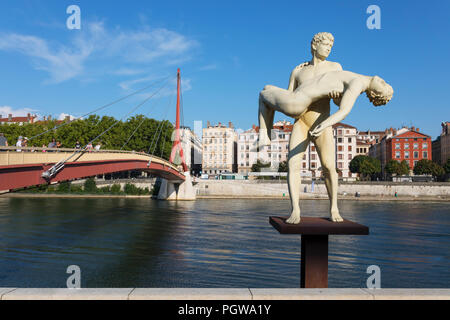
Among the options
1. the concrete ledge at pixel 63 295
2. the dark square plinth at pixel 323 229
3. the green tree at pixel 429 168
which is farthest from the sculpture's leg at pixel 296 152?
the green tree at pixel 429 168

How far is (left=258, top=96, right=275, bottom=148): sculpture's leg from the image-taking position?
707 centimetres

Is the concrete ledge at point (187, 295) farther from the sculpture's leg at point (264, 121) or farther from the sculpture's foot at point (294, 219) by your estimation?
the sculpture's leg at point (264, 121)

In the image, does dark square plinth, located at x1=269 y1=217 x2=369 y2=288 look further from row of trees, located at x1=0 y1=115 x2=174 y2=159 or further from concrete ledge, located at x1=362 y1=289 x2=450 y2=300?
row of trees, located at x1=0 y1=115 x2=174 y2=159

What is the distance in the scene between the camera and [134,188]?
2248 inches

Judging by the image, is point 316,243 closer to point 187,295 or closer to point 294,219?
point 294,219

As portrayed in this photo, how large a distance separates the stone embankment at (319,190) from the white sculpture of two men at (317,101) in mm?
51922

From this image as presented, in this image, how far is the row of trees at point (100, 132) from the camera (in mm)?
62500

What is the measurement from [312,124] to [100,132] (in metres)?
63.2

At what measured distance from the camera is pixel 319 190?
6072 centimetres

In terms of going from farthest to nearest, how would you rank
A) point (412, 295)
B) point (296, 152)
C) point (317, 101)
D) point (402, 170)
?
point (402, 170) → point (296, 152) → point (317, 101) → point (412, 295)

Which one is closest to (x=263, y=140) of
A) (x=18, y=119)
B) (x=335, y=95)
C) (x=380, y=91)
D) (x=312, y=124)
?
(x=312, y=124)

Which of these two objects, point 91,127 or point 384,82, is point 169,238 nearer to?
point 384,82

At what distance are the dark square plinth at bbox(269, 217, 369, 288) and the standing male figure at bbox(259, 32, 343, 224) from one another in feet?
1.55
